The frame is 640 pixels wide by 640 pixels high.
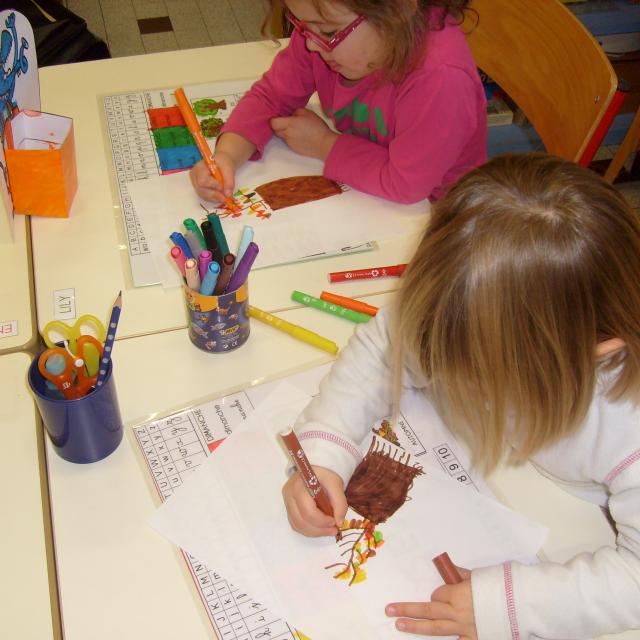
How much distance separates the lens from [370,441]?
2.51 ft

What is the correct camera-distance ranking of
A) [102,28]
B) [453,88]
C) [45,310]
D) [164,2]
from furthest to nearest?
[164,2]
[102,28]
[453,88]
[45,310]

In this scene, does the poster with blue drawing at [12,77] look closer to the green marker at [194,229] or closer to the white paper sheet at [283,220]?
the white paper sheet at [283,220]

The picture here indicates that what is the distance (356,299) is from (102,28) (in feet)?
7.97

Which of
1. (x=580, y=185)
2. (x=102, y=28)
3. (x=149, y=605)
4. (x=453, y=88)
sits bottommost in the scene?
(x=102, y=28)

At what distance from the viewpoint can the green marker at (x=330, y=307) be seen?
2.87ft

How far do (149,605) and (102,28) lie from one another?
8.99ft

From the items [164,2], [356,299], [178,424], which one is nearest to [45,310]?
[178,424]

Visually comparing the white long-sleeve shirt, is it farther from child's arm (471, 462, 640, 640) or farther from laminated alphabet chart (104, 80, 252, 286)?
laminated alphabet chart (104, 80, 252, 286)

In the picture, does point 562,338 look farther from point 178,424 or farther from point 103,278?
point 103,278

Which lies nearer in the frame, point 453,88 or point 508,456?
point 508,456

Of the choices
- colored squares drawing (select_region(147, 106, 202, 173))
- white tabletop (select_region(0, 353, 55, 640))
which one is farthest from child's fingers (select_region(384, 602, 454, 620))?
colored squares drawing (select_region(147, 106, 202, 173))

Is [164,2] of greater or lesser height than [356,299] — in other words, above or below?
below

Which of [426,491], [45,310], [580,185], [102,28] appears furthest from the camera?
[102,28]

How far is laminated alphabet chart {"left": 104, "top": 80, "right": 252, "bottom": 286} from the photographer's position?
1012 millimetres
